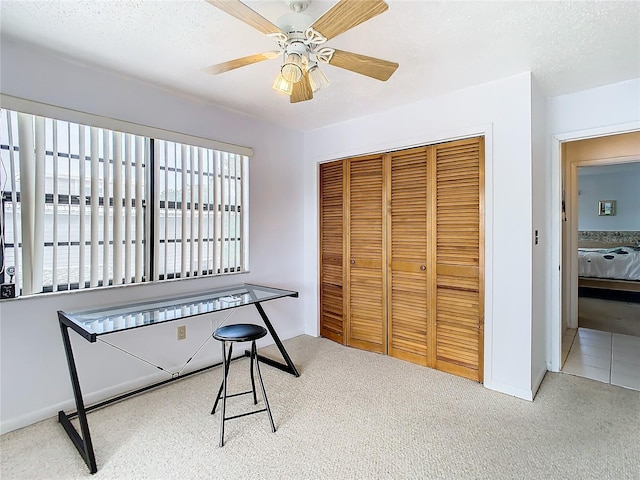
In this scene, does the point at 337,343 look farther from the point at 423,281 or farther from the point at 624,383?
the point at 624,383

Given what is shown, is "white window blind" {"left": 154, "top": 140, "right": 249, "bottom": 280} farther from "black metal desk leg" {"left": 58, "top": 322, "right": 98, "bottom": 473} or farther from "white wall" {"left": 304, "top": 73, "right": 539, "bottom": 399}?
"white wall" {"left": 304, "top": 73, "right": 539, "bottom": 399}

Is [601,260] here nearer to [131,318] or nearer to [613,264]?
[613,264]

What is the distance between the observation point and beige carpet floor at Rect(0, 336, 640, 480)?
5.64ft

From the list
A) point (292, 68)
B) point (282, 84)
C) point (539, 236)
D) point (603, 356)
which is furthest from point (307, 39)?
point (603, 356)

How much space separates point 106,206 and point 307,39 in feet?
6.03

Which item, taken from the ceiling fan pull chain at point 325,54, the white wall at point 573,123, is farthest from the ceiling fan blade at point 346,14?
the white wall at point 573,123

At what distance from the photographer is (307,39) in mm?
1592

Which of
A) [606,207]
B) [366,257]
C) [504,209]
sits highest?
[606,207]

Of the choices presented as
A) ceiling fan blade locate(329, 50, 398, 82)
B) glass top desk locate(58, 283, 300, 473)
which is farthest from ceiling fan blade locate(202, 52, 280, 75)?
glass top desk locate(58, 283, 300, 473)

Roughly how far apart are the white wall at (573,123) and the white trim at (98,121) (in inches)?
116

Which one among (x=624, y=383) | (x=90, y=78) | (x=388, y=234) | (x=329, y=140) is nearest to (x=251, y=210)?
(x=329, y=140)

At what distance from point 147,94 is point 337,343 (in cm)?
297

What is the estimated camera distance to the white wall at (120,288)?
6.76 ft

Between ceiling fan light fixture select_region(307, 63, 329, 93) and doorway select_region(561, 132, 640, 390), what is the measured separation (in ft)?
8.86
